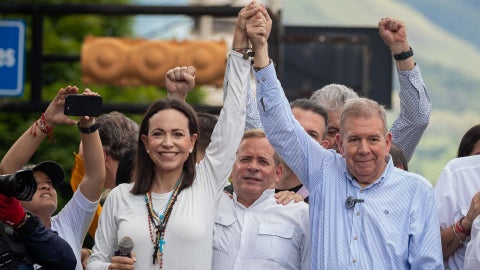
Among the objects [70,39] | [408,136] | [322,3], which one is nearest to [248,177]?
[408,136]

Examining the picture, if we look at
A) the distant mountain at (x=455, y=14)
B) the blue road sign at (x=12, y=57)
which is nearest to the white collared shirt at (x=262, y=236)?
the blue road sign at (x=12, y=57)

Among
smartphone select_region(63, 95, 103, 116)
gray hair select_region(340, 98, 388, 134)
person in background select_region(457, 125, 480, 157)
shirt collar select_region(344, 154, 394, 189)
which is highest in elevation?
gray hair select_region(340, 98, 388, 134)

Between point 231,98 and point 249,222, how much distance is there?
0.61m

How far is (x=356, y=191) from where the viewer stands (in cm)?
705

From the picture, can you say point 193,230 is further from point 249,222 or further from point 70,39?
point 70,39

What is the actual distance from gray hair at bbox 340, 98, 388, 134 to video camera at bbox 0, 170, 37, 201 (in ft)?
4.92

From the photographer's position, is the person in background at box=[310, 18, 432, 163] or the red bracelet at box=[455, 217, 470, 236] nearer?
the red bracelet at box=[455, 217, 470, 236]

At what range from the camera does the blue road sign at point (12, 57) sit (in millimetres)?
12953

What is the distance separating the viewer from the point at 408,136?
830cm

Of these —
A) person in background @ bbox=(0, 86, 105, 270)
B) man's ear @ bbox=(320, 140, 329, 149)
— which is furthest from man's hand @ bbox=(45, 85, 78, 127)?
man's ear @ bbox=(320, 140, 329, 149)

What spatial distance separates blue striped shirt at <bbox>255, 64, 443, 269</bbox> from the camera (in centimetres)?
690

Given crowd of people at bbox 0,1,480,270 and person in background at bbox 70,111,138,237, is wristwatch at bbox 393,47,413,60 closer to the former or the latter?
crowd of people at bbox 0,1,480,270

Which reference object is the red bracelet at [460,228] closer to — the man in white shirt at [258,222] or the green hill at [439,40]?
the man in white shirt at [258,222]

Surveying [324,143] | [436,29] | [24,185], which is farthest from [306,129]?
[436,29]
